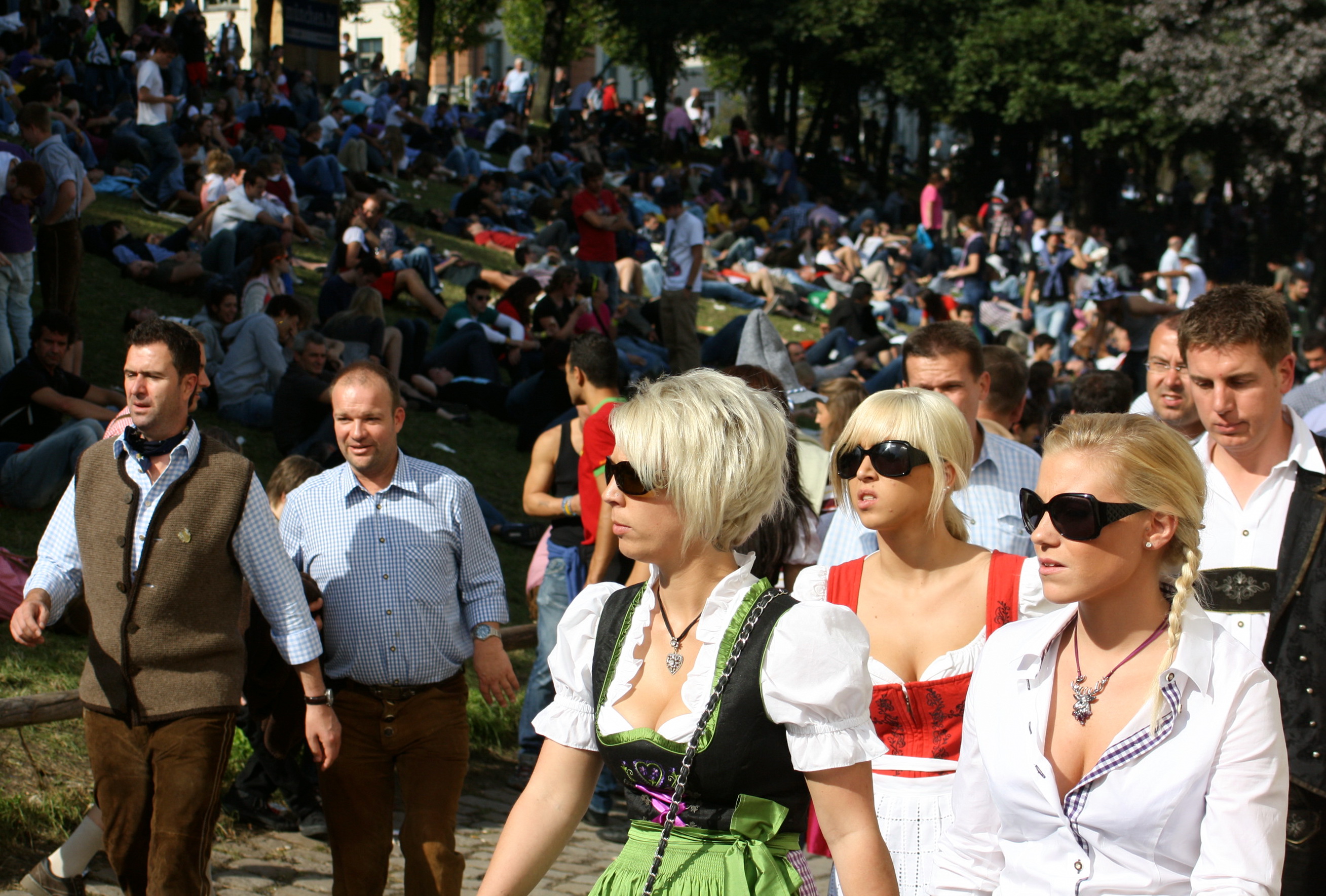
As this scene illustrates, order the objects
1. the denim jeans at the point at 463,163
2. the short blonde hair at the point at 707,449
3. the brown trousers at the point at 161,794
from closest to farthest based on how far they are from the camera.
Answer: the short blonde hair at the point at 707,449
the brown trousers at the point at 161,794
the denim jeans at the point at 463,163

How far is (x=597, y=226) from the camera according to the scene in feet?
45.4

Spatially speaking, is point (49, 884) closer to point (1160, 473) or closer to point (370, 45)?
point (1160, 473)

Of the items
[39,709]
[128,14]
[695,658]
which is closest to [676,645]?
[695,658]

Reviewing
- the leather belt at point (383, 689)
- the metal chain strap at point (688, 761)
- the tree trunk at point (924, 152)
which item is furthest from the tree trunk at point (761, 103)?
the metal chain strap at point (688, 761)

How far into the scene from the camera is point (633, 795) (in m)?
2.32

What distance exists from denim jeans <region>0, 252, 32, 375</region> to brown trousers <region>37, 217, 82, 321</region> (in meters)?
0.60

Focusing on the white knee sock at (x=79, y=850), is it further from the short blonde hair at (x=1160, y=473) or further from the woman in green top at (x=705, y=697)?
the short blonde hair at (x=1160, y=473)

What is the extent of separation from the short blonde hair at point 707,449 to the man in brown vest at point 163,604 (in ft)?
6.24

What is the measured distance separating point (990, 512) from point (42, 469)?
559cm

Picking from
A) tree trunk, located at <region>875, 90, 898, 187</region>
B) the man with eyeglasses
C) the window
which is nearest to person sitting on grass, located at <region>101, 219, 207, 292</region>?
the man with eyeglasses

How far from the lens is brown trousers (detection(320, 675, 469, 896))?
4047mm

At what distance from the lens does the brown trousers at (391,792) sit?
4047mm

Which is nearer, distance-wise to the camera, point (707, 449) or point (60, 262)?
point (707, 449)

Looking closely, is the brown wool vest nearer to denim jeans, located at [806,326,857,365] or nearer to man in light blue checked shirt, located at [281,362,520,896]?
man in light blue checked shirt, located at [281,362,520,896]
